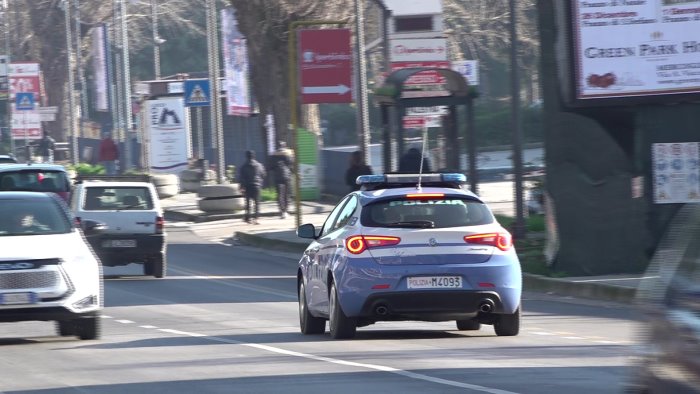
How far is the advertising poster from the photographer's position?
65.7ft

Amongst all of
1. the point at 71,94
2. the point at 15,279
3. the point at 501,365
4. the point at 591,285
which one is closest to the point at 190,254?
the point at 591,285

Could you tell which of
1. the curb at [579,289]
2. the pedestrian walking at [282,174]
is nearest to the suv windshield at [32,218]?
the curb at [579,289]

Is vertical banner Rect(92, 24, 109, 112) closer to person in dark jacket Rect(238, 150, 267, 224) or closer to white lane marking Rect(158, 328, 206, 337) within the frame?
person in dark jacket Rect(238, 150, 267, 224)

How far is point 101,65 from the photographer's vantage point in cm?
5922

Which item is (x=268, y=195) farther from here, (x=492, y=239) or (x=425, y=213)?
(x=492, y=239)

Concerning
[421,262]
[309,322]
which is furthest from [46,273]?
[421,262]

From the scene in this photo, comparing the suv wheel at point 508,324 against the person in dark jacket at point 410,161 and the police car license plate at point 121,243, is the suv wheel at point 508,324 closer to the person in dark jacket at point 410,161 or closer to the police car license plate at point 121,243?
the person in dark jacket at point 410,161

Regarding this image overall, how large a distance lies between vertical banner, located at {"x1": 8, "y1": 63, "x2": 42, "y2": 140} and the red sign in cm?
2306

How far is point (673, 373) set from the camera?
6270mm

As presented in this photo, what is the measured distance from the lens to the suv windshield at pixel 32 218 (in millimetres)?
14875

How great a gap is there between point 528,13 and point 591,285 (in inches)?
1705

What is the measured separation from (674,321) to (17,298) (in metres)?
8.78

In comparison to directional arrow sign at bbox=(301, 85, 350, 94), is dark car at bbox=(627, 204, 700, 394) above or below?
below

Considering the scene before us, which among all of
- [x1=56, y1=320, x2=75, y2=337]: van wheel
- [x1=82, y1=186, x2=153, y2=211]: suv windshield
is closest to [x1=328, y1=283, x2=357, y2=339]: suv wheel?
[x1=56, y1=320, x2=75, y2=337]: van wheel
